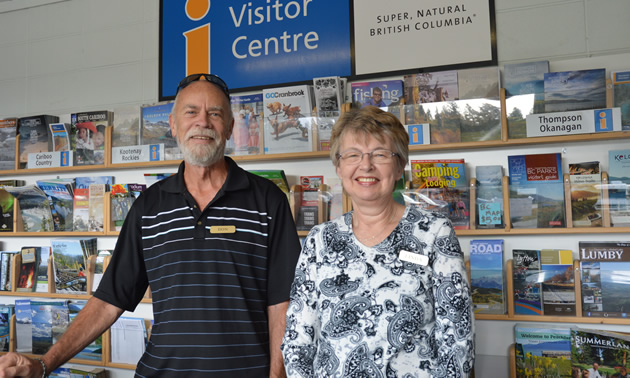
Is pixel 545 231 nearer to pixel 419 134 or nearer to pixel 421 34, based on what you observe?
pixel 419 134

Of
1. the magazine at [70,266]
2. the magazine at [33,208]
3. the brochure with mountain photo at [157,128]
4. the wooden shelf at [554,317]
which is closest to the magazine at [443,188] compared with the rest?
the wooden shelf at [554,317]

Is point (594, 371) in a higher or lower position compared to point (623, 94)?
lower

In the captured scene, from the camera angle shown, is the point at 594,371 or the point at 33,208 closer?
the point at 594,371

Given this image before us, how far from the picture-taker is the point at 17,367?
1429mm

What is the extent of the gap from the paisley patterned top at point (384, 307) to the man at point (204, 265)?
22 cm

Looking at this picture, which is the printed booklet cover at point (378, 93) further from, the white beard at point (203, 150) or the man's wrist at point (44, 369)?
the man's wrist at point (44, 369)

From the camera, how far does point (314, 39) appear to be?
9.57 feet

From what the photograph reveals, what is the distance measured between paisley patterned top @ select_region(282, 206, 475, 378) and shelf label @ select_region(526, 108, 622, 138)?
45.9 inches

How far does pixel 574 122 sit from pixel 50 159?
3.07m

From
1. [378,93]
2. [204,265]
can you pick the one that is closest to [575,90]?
[378,93]

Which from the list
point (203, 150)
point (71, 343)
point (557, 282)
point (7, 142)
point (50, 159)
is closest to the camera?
point (71, 343)

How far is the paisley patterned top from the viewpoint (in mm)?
1331

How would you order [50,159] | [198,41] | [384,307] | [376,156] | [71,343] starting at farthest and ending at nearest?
[50,159]
[198,41]
[71,343]
[376,156]
[384,307]

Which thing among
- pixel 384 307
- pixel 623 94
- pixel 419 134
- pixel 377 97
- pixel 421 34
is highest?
pixel 421 34
